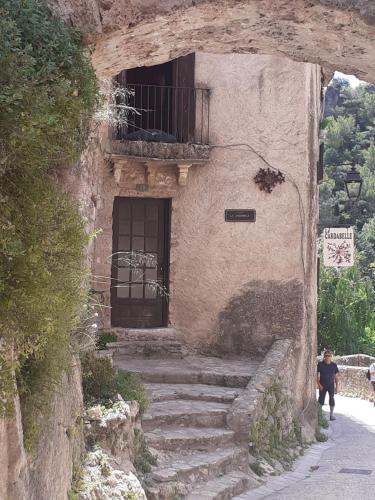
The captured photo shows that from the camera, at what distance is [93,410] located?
696cm

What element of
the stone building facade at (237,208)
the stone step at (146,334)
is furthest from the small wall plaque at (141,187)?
the stone step at (146,334)

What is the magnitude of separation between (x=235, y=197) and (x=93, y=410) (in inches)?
256

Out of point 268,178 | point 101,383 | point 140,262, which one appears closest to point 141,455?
point 101,383

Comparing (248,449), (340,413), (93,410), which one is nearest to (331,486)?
(248,449)

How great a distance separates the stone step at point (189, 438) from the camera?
874 centimetres

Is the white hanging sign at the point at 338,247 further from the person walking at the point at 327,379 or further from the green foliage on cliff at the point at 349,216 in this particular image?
the person walking at the point at 327,379

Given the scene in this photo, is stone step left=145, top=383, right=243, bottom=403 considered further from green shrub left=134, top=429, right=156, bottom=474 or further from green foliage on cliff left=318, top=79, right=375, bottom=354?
green foliage on cliff left=318, top=79, right=375, bottom=354

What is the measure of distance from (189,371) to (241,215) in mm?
2867

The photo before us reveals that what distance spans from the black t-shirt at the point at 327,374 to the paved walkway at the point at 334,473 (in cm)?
74

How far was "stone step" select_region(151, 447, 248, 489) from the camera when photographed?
787 centimetres

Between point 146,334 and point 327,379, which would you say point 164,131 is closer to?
point 146,334

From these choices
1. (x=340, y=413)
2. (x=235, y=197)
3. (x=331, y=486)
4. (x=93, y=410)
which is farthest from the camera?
(x=340, y=413)

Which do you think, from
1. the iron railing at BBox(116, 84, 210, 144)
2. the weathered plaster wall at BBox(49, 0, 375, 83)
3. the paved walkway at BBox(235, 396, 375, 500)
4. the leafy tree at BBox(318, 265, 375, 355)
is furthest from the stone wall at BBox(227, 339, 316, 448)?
the leafy tree at BBox(318, 265, 375, 355)

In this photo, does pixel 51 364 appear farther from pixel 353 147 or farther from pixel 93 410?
pixel 353 147
